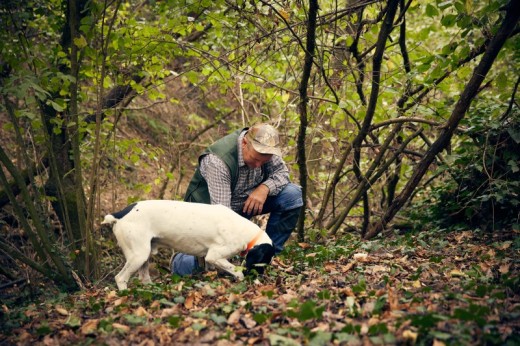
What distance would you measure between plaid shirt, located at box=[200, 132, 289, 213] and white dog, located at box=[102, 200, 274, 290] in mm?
510

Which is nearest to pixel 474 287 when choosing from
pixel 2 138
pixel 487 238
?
pixel 487 238

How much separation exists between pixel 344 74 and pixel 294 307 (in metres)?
3.80

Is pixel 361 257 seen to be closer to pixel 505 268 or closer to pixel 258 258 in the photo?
pixel 258 258

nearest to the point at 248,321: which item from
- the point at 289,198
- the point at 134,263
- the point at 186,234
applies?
the point at 186,234

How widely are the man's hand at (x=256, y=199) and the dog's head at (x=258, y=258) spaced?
97 centimetres

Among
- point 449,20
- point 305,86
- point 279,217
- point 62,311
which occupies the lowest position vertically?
point 62,311

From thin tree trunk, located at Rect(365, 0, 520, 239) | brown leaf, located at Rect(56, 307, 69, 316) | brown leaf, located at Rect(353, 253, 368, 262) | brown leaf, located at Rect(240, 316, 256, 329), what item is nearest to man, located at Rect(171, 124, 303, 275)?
brown leaf, located at Rect(353, 253, 368, 262)

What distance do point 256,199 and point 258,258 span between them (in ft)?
3.55

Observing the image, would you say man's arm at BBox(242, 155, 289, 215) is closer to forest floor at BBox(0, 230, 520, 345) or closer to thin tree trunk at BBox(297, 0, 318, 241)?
thin tree trunk at BBox(297, 0, 318, 241)

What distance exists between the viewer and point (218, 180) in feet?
17.6

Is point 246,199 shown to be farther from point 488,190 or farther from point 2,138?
point 2,138

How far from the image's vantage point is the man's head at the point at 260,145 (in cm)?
534

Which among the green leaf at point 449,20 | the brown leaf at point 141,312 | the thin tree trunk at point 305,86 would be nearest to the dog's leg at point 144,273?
the brown leaf at point 141,312

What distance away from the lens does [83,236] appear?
5.65 metres
